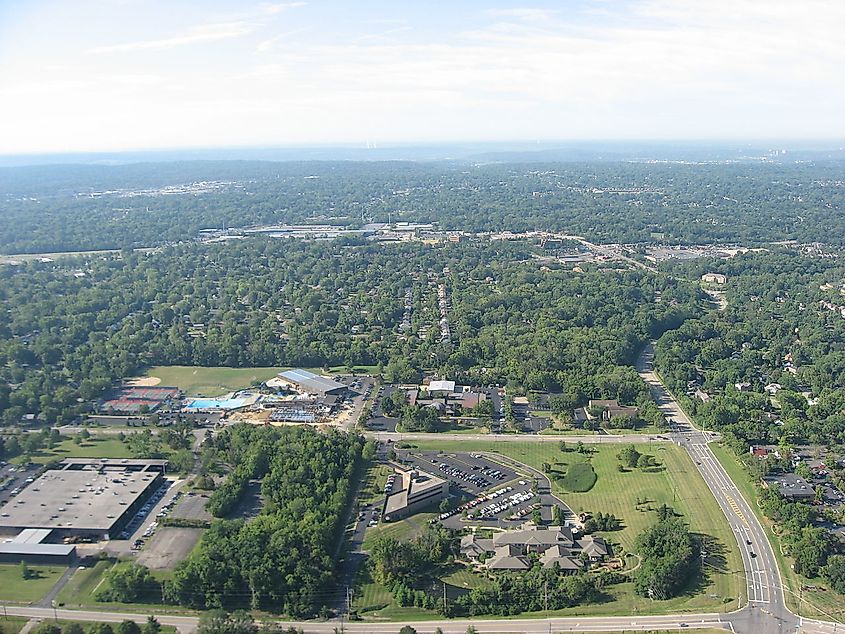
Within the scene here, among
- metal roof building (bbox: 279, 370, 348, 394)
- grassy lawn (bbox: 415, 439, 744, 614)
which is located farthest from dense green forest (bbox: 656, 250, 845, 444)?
metal roof building (bbox: 279, 370, 348, 394)

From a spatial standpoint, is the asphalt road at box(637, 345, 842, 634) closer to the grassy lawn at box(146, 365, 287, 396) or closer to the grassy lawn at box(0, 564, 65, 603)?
the grassy lawn at box(0, 564, 65, 603)

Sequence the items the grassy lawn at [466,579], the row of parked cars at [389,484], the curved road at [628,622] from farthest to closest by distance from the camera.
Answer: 1. the row of parked cars at [389,484]
2. the grassy lawn at [466,579]
3. the curved road at [628,622]

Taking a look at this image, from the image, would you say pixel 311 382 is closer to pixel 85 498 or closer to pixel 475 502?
pixel 85 498

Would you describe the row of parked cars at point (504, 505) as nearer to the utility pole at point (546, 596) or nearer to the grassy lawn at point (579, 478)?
the grassy lawn at point (579, 478)

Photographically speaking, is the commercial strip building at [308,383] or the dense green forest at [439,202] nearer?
the commercial strip building at [308,383]

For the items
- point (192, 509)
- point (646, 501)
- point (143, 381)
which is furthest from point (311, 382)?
point (646, 501)

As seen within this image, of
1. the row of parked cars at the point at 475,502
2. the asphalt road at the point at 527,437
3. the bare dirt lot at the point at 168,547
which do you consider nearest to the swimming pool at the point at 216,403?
the asphalt road at the point at 527,437

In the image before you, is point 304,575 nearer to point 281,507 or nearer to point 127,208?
point 281,507
